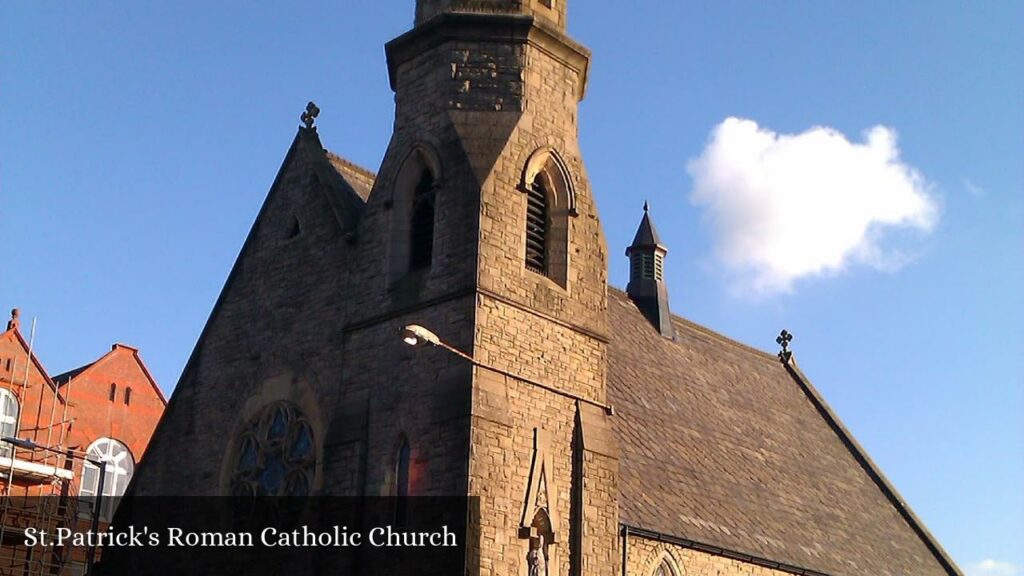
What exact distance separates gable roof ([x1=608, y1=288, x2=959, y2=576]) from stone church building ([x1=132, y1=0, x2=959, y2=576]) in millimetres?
101

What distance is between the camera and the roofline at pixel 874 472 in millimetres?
31672

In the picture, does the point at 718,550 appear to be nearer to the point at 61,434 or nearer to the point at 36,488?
the point at 36,488

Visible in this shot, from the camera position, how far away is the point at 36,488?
1252 inches

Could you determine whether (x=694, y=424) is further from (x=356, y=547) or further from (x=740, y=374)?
(x=356, y=547)

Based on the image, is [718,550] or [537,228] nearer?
[537,228]

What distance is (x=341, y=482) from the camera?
1920 centimetres

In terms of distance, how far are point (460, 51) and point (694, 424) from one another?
980 centimetres

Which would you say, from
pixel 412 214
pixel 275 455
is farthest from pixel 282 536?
pixel 412 214

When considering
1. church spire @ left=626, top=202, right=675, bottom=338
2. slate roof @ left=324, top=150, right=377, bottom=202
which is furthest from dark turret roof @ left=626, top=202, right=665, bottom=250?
slate roof @ left=324, top=150, right=377, bottom=202

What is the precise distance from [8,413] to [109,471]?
185 inches

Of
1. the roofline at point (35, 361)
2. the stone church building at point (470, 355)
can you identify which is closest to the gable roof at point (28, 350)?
the roofline at point (35, 361)

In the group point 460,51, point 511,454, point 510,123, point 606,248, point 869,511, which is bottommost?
point 511,454

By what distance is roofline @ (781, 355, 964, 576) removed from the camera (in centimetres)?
3167

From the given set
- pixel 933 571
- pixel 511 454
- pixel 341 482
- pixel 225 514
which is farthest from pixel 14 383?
pixel 933 571
